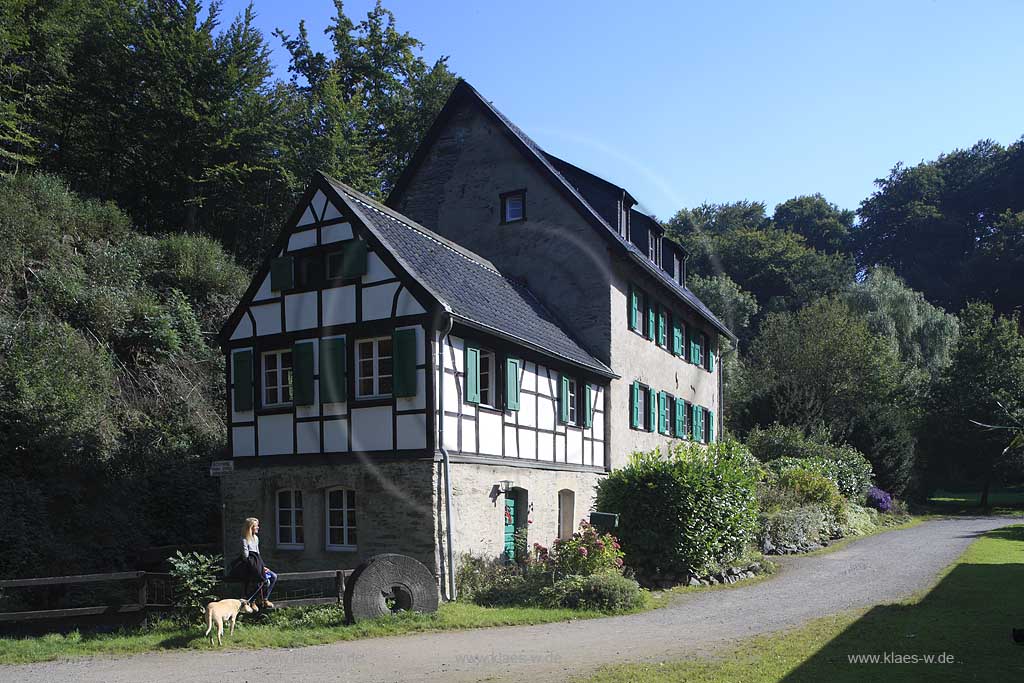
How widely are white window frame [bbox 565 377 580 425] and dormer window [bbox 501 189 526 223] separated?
4996mm

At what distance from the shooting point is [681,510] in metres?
18.1

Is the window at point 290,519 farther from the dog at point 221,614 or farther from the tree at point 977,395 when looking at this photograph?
the tree at point 977,395

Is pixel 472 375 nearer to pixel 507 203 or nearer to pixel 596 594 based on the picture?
pixel 596 594

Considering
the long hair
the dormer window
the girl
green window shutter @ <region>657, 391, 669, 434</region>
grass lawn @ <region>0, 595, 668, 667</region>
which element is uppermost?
the dormer window

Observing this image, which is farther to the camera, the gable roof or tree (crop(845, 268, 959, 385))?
tree (crop(845, 268, 959, 385))

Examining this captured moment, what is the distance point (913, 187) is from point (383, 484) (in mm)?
66456

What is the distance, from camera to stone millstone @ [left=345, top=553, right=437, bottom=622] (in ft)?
42.8

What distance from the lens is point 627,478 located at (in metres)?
19.1

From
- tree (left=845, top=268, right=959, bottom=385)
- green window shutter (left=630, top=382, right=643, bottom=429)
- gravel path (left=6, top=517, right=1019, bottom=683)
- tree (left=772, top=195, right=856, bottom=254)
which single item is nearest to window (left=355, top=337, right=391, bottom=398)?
gravel path (left=6, top=517, right=1019, bottom=683)

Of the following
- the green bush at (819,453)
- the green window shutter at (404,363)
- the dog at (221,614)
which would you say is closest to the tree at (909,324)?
the green bush at (819,453)

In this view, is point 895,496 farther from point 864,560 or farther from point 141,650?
point 141,650

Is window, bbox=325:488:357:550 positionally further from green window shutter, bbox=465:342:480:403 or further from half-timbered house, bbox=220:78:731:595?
green window shutter, bbox=465:342:480:403

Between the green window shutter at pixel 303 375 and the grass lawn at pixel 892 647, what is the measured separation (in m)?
9.18

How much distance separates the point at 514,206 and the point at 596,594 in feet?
39.3
